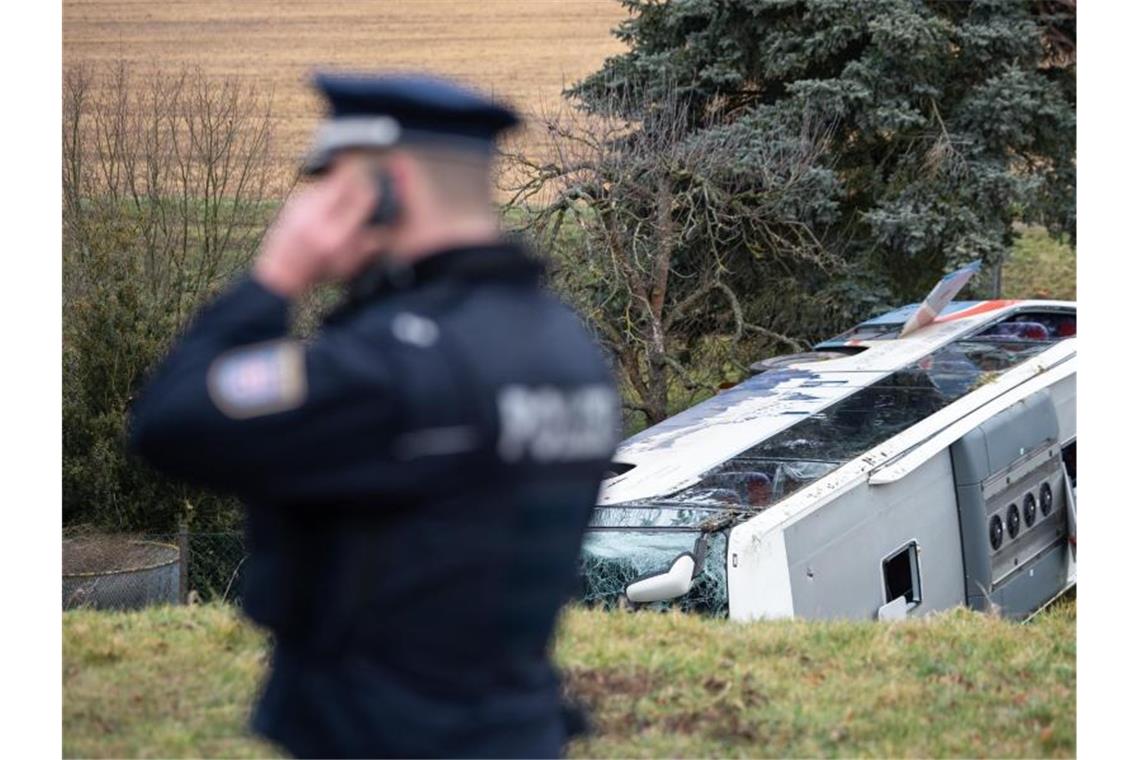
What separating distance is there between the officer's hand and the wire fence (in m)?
6.84

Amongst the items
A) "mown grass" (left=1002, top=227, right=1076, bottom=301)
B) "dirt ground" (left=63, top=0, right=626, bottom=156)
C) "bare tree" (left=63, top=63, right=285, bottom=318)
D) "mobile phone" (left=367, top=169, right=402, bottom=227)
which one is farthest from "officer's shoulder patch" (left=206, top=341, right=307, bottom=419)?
"mown grass" (left=1002, top=227, right=1076, bottom=301)

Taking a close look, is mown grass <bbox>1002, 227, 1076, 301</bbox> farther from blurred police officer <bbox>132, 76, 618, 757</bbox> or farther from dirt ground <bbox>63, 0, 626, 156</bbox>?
blurred police officer <bbox>132, 76, 618, 757</bbox>

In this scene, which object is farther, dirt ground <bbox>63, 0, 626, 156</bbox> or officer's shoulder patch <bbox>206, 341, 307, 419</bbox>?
dirt ground <bbox>63, 0, 626, 156</bbox>

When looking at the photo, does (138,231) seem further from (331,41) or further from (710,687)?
(710,687)

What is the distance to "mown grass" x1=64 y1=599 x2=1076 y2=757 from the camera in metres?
4.70

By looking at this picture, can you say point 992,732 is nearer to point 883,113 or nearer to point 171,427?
point 171,427

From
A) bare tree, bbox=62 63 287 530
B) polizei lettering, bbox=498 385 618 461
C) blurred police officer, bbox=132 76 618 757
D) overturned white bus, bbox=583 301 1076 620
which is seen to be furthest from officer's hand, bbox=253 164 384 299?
bare tree, bbox=62 63 287 530

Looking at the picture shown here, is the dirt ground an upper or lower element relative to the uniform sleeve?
upper

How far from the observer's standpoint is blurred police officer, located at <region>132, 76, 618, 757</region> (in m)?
2.13

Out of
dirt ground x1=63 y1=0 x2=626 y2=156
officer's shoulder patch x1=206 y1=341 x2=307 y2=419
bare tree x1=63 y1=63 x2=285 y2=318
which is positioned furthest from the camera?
dirt ground x1=63 y1=0 x2=626 y2=156

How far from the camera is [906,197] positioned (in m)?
16.3

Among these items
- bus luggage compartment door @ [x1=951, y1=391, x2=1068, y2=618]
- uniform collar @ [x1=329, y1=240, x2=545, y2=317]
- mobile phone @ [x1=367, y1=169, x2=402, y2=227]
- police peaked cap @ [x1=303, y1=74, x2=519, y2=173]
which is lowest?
bus luggage compartment door @ [x1=951, y1=391, x2=1068, y2=618]

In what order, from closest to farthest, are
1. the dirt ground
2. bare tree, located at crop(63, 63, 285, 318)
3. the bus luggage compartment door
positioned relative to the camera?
the bus luggage compartment door → bare tree, located at crop(63, 63, 285, 318) → the dirt ground

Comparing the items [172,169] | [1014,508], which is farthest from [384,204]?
[172,169]
